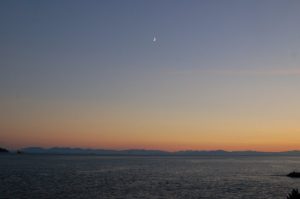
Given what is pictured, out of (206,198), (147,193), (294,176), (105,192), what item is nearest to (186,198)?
(206,198)

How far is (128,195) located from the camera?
61.6 meters

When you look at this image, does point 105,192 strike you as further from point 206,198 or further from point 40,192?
point 206,198

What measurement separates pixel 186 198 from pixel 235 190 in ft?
48.4

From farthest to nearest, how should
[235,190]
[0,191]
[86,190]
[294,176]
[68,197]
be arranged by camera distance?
[294,176] → [235,190] → [86,190] → [0,191] → [68,197]

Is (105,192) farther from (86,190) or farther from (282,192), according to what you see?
(282,192)

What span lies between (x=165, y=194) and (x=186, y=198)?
4.73 m

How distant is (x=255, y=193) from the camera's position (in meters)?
67.1

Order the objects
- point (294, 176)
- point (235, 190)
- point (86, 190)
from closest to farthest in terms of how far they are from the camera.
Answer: point (86, 190) → point (235, 190) → point (294, 176)

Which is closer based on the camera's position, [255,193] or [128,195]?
[128,195]

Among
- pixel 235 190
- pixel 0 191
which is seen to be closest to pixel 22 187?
pixel 0 191

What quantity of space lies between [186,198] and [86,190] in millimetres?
16871

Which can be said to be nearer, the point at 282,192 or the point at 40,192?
the point at 40,192

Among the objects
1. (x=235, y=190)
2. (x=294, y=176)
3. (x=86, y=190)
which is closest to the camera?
(x=86, y=190)

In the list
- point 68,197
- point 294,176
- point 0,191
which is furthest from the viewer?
point 294,176
